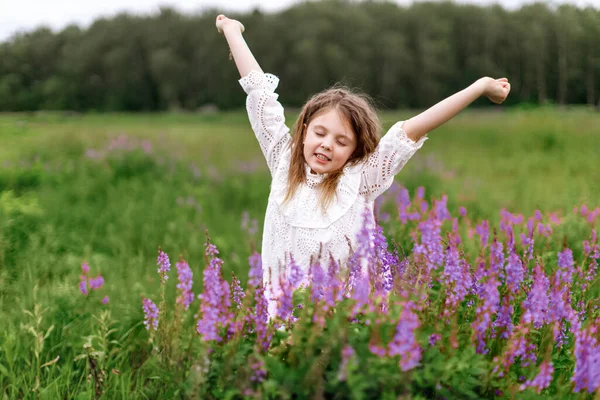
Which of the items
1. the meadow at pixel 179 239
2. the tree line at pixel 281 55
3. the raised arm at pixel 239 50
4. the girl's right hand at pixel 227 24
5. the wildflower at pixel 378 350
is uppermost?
the tree line at pixel 281 55

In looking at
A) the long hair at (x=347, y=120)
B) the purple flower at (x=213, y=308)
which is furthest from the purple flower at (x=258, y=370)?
the long hair at (x=347, y=120)

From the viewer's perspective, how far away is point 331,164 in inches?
96.7

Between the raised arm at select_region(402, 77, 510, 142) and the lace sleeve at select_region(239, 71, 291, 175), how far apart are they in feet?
1.90

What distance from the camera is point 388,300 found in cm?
181

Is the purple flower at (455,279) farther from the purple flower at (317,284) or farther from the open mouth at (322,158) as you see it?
the open mouth at (322,158)

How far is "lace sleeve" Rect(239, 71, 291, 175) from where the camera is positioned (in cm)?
264

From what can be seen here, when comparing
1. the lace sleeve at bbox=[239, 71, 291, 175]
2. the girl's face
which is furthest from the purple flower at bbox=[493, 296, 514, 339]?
the lace sleeve at bbox=[239, 71, 291, 175]

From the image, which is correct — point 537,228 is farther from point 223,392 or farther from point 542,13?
point 542,13

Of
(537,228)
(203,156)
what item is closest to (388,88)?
(203,156)

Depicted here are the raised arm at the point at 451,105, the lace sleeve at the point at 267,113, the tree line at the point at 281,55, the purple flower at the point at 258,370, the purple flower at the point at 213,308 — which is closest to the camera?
the purple flower at the point at 258,370

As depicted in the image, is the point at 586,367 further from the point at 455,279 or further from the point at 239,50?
the point at 239,50

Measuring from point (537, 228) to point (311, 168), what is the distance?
1.74 meters

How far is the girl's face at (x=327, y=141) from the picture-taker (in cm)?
243

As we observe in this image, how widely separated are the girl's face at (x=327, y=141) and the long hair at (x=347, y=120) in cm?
3
